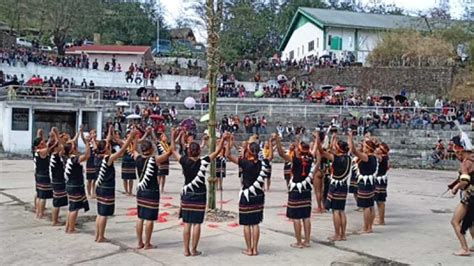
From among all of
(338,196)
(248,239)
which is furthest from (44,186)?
(338,196)

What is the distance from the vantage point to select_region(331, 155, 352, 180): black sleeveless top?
34.4 feet

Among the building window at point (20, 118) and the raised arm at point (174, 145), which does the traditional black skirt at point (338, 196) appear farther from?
the building window at point (20, 118)

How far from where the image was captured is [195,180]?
29.3ft

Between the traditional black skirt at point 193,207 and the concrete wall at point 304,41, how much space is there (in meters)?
42.5

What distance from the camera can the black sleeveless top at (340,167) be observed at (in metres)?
10.5

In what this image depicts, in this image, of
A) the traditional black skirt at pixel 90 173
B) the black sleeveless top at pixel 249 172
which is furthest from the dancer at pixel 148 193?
the traditional black skirt at pixel 90 173

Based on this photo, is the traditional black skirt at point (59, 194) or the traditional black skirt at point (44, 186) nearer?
the traditional black skirt at point (59, 194)

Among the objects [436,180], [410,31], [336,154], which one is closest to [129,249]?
[336,154]

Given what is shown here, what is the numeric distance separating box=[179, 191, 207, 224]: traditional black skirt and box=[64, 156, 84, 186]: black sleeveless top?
2.43 m

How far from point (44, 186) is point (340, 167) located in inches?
220

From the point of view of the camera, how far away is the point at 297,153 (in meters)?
9.79

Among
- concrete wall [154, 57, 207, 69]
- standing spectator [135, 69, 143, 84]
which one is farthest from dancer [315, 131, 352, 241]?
concrete wall [154, 57, 207, 69]

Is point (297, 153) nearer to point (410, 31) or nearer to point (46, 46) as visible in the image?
point (410, 31)

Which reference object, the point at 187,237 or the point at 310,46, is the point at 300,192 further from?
the point at 310,46
